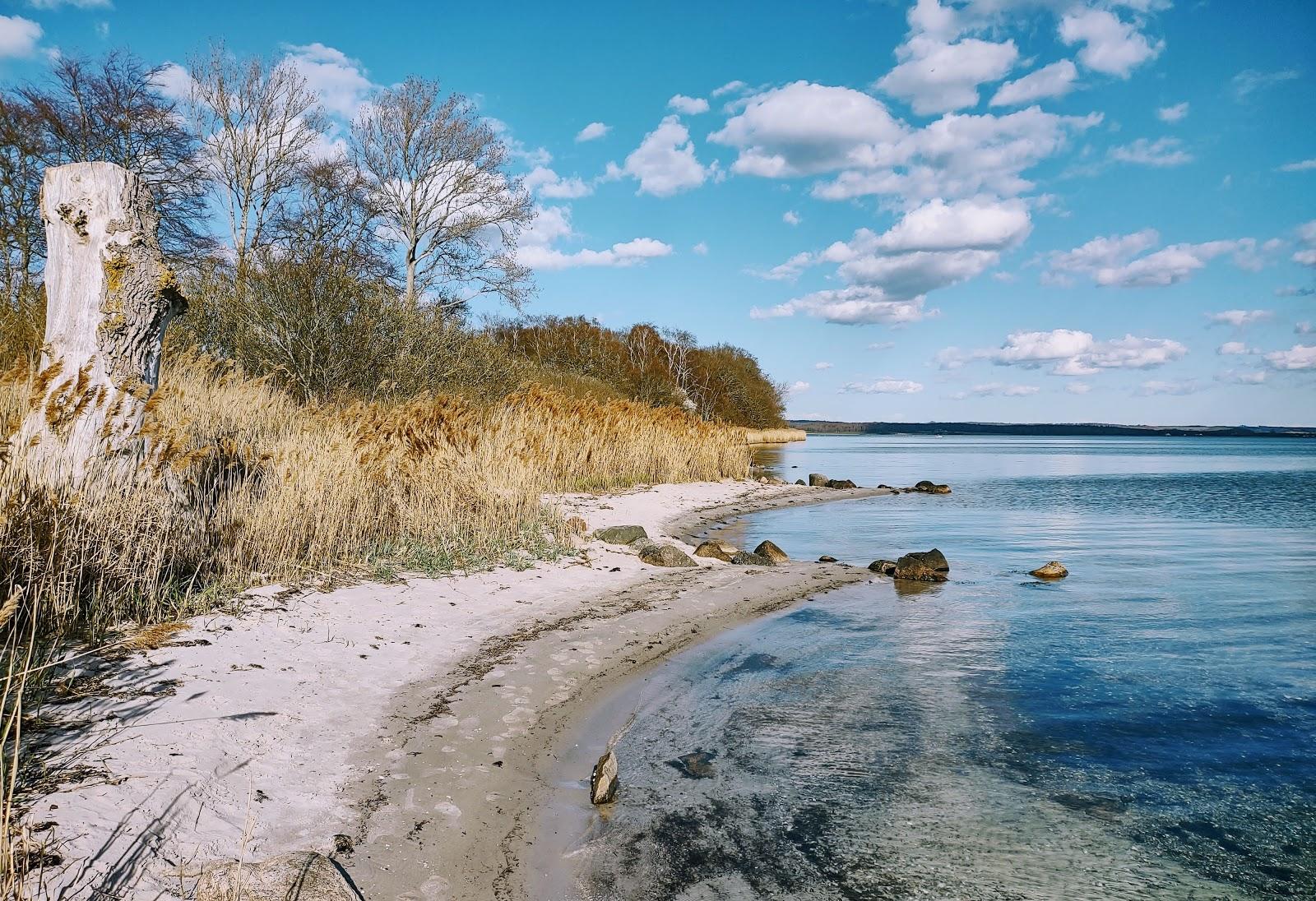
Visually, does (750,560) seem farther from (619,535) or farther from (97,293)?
(97,293)

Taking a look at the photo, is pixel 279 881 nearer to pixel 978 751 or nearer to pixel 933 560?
pixel 978 751

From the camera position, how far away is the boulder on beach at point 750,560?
1159 cm

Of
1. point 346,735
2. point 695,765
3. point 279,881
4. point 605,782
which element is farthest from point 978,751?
point 279,881

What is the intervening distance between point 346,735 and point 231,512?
3.34 m

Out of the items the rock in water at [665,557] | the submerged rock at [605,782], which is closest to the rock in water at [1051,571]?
the rock in water at [665,557]

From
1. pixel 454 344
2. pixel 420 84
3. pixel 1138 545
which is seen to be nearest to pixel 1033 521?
pixel 1138 545

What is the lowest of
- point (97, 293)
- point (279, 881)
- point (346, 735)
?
point (346, 735)

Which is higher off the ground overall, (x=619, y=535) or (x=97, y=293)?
(x=97, y=293)

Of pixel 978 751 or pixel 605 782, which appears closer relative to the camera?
pixel 605 782

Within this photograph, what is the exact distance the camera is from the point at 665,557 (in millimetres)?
10656

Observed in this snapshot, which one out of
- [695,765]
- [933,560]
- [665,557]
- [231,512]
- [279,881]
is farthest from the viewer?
[933,560]

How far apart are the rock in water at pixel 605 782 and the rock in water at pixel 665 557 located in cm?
632

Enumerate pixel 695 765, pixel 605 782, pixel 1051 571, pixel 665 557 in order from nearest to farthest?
pixel 605 782 → pixel 695 765 → pixel 665 557 → pixel 1051 571

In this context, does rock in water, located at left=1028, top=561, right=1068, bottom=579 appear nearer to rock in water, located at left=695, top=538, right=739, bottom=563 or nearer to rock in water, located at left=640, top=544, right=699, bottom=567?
rock in water, located at left=695, top=538, right=739, bottom=563
